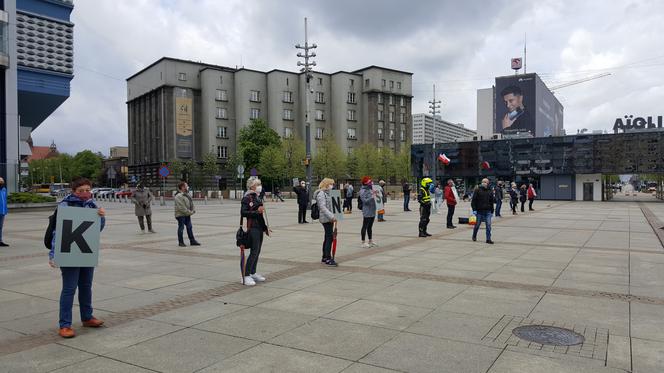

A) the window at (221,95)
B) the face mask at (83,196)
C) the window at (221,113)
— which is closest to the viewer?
the face mask at (83,196)

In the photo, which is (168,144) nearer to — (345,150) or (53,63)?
(345,150)

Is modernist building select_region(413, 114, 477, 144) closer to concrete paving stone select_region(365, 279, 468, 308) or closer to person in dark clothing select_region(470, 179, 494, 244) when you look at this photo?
person in dark clothing select_region(470, 179, 494, 244)

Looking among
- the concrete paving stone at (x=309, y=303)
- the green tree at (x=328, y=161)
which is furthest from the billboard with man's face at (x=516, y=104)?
the concrete paving stone at (x=309, y=303)

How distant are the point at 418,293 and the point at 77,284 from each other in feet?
14.6

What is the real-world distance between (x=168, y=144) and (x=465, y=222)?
58301 mm

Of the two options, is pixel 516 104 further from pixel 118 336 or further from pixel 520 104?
pixel 118 336

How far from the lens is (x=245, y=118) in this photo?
74.4m

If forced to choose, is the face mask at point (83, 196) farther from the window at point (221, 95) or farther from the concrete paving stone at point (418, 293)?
the window at point (221, 95)

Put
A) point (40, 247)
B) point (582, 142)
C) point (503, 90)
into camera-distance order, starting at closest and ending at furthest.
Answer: point (40, 247) → point (582, 142) → point (503, 90)

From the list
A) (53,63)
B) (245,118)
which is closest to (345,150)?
(245,118)

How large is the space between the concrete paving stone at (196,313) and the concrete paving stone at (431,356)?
228 centimetres

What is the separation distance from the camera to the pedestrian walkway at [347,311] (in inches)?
179

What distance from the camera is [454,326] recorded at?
18.1ft

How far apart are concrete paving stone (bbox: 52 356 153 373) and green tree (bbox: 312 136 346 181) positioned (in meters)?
61.0
